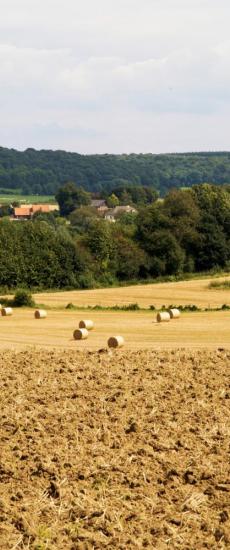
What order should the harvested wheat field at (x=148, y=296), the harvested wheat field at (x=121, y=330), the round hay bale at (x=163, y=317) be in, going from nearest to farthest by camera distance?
the harvested wheat field at (x=121, y=330), the round hay bale at (x=163, y=317), the harvested wheat field at (x=148, y=296)

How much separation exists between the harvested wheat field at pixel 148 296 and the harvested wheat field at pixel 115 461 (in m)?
31.2

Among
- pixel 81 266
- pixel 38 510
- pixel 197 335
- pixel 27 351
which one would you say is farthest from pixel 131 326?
pixel 81 266

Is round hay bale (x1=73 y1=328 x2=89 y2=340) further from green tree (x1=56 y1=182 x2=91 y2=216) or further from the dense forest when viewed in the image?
green tree (x1=56 y1=182 x2=91 y2=216)

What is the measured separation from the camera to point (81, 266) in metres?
68.8

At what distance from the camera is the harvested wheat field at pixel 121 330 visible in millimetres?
29531

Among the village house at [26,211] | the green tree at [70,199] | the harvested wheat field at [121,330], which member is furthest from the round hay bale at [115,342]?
the green tree at [70,199]

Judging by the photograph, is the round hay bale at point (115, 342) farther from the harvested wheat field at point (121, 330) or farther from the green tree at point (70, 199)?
the green tree at point (70, 199)

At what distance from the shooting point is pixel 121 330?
3438cm

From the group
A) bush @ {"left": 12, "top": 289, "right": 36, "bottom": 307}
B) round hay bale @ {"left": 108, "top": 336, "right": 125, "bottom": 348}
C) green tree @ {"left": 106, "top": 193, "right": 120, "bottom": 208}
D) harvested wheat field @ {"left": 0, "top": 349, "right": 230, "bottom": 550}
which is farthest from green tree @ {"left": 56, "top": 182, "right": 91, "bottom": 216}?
harvested wheat field @ {"left": 0, "top": 349, "right": 230, "bottom": 550}

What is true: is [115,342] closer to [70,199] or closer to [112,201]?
[70,199]

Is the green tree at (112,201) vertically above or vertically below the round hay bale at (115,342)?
above

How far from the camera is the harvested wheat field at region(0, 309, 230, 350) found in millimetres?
29531

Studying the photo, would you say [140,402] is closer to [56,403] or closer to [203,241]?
[56,403]

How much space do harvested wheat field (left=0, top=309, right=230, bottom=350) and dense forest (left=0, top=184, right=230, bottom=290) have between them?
75.6ft
